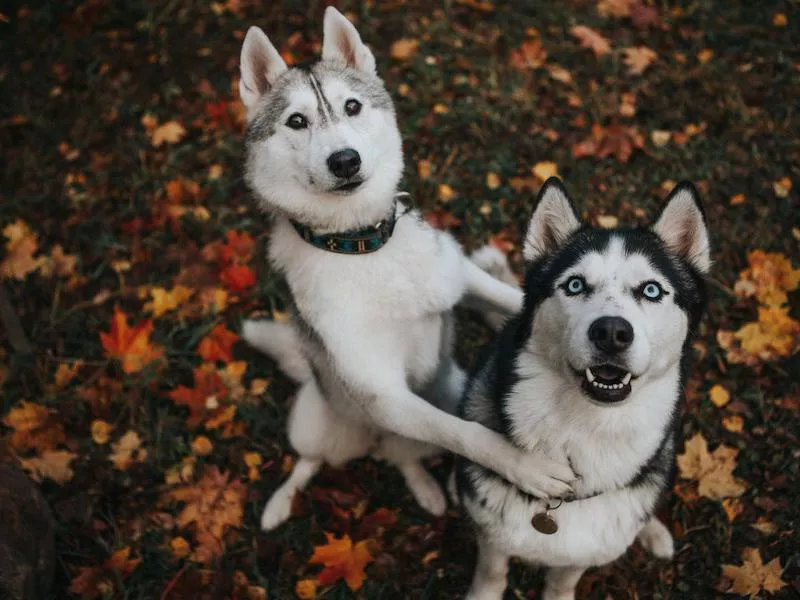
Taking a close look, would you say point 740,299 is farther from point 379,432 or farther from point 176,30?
point 176,30

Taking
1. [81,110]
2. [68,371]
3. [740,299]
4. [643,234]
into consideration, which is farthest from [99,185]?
[740,299]

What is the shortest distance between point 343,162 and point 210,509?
2092 mm

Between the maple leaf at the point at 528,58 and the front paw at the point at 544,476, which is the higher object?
the maple leaf at the point at 528,58

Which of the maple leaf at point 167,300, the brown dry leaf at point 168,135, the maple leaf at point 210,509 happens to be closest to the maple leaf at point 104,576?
the maple leaf at point 210,509

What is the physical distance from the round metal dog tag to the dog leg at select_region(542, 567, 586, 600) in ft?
1.26

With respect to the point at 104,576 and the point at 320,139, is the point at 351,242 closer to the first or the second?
the point at 320,139

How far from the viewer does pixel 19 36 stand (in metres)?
5.95

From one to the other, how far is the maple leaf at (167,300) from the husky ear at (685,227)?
121 inches

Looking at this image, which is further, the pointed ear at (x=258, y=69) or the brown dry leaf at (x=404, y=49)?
the brown dry leaf at (x=404, y=49)

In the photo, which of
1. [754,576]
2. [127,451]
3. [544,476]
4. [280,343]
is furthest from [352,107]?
[754,576]

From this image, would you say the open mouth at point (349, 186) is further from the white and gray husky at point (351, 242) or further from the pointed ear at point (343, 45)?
the pointed ear at point (343, 45)

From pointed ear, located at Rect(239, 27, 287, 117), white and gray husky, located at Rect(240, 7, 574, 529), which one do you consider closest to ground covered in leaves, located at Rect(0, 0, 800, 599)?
white and gray husky, located at Rect(240, 7, 574, 529)

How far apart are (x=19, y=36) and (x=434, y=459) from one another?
221 inches

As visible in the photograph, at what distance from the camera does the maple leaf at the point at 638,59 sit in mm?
5031
